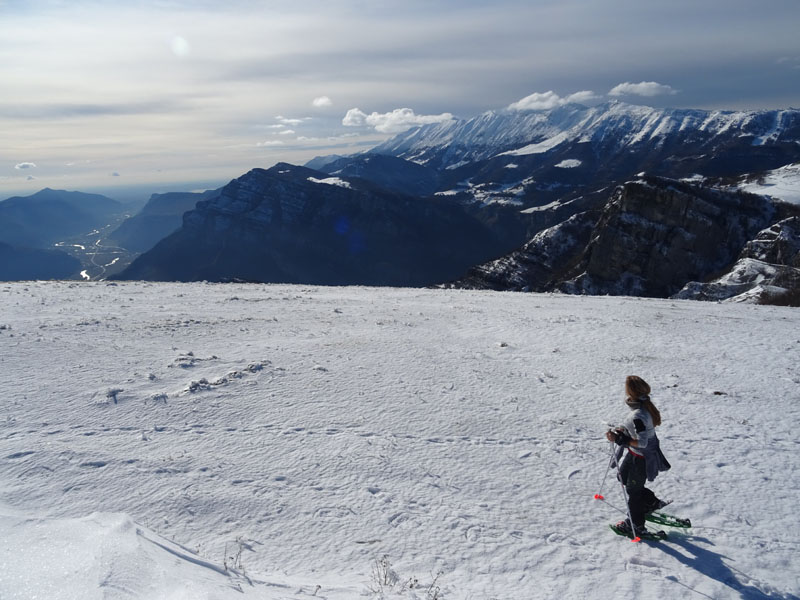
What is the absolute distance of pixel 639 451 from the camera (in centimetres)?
738

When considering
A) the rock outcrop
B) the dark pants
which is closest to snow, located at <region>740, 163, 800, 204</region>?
the rock outcrop

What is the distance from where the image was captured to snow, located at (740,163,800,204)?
3632 inches

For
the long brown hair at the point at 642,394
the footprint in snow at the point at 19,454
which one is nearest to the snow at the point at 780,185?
the long brown hair at the point at 642,394

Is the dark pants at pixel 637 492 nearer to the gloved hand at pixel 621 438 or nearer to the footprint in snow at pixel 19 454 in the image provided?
the gloved hand at pixel 621 438

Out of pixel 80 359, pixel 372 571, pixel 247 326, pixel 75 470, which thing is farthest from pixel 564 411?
pixel 80 359

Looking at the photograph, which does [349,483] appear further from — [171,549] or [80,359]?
[80,359]

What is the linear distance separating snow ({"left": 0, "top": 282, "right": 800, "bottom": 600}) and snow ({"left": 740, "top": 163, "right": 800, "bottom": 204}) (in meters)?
99.7

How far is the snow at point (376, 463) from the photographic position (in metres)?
6.32

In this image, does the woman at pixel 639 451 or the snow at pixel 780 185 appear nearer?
the woman at pixel 639 451

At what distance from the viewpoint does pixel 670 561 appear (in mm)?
6883

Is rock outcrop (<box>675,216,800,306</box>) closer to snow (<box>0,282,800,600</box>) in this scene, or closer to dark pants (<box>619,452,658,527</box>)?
snow (<box>0,282,800,600</box>)

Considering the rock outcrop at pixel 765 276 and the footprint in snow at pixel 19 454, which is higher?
the footprint in snow at pixel 19 454

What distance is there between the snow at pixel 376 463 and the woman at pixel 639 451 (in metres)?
0.59

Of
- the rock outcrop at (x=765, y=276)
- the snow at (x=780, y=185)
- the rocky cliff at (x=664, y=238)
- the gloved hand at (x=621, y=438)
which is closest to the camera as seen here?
the gloved hand at (x=621, y=438)
